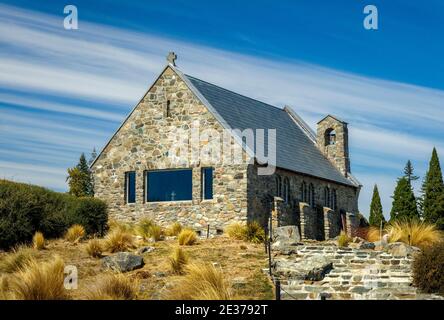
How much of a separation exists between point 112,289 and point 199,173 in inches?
604

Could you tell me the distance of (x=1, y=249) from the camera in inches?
971

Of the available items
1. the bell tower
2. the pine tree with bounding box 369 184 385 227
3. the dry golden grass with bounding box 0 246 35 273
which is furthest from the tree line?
the dry golden grass with bounding box 0 246 35 273

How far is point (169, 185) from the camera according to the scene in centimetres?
3178

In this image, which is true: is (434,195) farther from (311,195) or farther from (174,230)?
(174,230)

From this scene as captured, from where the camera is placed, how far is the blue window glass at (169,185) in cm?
3111

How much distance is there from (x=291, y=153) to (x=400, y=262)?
1398 cm

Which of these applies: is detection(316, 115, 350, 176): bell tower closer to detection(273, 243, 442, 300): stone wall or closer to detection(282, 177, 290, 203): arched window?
detection(282, 177, 290, 203): arched window

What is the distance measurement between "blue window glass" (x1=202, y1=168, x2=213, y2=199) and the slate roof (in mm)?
2259

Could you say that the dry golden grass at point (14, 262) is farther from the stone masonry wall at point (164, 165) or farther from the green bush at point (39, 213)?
the stone masonry wall at point (164, 165)

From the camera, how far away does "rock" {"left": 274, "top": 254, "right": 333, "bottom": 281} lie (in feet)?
63.0

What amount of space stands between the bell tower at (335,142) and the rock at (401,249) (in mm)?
16526

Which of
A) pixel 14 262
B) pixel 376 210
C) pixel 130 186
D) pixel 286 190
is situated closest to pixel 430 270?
pixel 14 262
